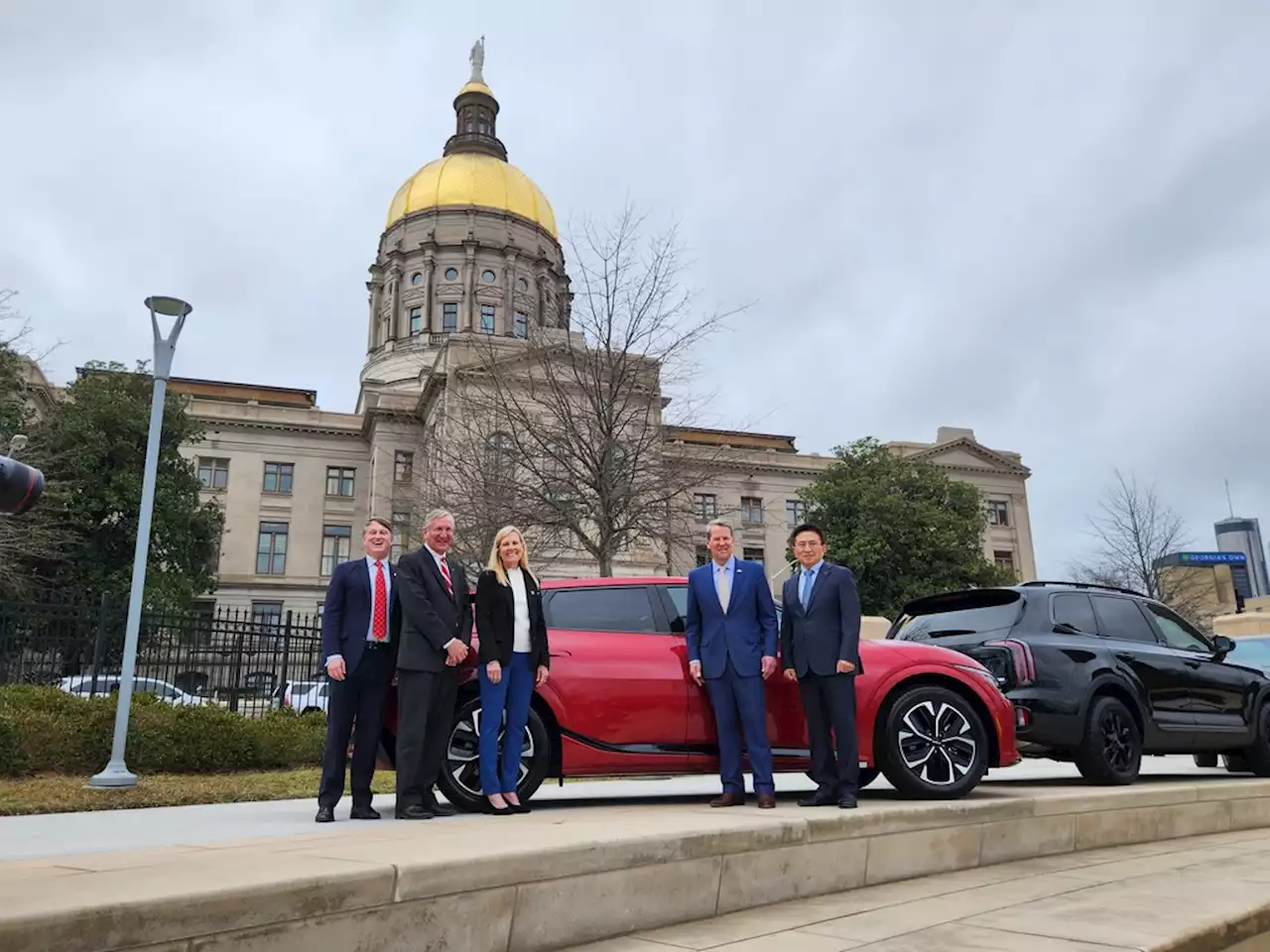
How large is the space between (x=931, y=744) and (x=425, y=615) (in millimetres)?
3579

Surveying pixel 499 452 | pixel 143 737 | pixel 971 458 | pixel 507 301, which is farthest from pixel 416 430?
pixel 143 737

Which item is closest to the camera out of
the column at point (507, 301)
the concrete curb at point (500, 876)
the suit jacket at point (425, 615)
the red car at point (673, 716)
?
the concrete curb at point (500, 876)

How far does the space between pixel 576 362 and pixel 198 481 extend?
30059 mm

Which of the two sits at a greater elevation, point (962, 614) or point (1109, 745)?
point (962, 614)

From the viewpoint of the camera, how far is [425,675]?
19.1 ft

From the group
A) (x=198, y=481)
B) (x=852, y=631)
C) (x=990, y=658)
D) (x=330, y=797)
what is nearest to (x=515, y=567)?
(x=330, y=797)

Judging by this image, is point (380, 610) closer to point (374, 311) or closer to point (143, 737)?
point (143, 737)

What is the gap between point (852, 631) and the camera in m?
6.04

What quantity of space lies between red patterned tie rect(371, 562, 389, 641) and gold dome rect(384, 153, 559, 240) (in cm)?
6769

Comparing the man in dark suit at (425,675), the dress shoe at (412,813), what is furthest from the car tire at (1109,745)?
the dress shoe at (412,813)

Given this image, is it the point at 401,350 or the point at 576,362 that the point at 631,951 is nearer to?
the point at 576,362

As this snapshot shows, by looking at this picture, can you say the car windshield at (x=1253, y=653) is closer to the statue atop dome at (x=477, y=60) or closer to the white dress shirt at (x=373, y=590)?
the white dress shirt at (x=373, y=590)

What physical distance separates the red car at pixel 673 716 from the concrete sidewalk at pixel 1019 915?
93 cm

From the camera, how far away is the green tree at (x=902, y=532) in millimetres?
44531
